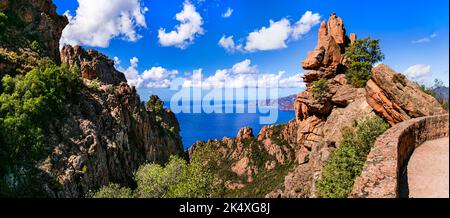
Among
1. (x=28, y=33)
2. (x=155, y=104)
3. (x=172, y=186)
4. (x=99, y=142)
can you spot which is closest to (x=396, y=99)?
(x=172, y=186)

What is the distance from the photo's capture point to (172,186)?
3984cm

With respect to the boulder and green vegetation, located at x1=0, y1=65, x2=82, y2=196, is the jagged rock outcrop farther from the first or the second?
green vegetation, located at x1=0, y1=65, x2=82, y2=196

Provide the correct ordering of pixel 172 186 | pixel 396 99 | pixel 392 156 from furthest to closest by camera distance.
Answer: pixel 172 186 < pixel 396 99 < pixel 392 156

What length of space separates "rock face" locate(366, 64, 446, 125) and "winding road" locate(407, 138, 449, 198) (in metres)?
5.86

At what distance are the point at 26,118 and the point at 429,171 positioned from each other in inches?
1645

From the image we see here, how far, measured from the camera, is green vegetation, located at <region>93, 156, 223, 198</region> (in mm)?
36750

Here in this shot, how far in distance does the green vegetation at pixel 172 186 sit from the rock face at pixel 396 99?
2186 cm

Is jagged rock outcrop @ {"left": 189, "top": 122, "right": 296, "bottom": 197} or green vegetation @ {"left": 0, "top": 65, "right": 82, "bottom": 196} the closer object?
green vegetation @ {"left": 0, "top": 65, "right": 82, "bottom": 196}

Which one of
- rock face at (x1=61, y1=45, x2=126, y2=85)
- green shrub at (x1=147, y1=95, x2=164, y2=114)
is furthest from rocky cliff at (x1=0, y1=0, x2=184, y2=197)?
green shrub at (x1=147, y1=95, x2=164, y2=114)

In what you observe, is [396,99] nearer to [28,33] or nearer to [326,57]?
[326,57]

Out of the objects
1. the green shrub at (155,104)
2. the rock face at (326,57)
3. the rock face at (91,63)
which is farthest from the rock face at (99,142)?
the green shrub at (155,104)

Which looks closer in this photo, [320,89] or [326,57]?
[320,89]
